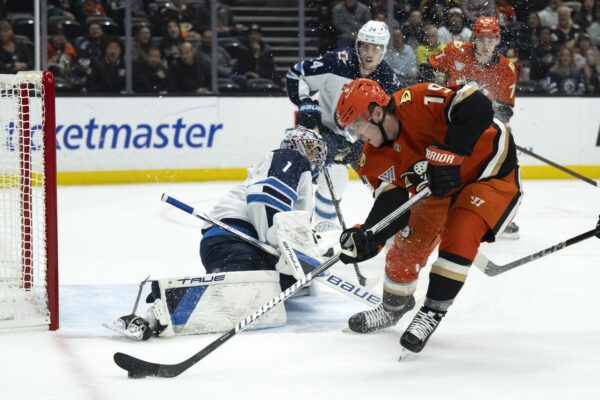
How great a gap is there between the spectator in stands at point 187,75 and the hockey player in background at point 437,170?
503 centimetres

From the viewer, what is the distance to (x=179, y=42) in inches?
336

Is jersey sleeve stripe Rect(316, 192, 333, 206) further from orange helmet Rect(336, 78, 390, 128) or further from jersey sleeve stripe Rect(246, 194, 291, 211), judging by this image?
orange helmet Rect(336, 78, 390, 128)

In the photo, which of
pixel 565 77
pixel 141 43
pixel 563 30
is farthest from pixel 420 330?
pixel 563 30

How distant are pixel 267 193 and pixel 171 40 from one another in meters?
5.04

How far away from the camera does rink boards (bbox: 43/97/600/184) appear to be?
7.89 m

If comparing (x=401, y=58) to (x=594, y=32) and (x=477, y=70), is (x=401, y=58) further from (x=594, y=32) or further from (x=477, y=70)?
(x=477, y=70)

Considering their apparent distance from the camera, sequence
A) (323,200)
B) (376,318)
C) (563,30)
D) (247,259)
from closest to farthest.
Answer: (376,318) < (247,259) < (323,200) < (563,30)

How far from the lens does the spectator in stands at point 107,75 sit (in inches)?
316

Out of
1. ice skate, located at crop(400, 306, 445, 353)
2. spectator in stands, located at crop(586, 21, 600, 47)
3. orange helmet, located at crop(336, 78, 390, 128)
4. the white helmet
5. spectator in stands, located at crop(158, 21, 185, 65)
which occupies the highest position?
the white helmet

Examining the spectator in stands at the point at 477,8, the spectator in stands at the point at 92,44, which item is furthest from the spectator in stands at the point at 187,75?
the spectator in stands at the point at 477,8

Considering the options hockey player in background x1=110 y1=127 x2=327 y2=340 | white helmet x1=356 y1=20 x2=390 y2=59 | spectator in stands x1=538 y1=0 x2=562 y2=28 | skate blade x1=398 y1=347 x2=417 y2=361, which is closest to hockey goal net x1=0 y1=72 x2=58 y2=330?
hockey player in background x1=110 y1=127 x2=327 y2=340

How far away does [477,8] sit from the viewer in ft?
26.3

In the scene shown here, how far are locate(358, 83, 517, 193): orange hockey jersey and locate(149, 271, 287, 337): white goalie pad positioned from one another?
56 centimetres

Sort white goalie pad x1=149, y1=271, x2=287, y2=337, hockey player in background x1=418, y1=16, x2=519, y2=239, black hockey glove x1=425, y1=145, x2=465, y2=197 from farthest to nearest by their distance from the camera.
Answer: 1. hockey player in background x1=418, y1=16, x2=519, y2=239
2. white goalie pad x1=149, y1=271, x2=287, y2=337
3. black hockey glove x1=425, y1=145, x2=465, y2=197
